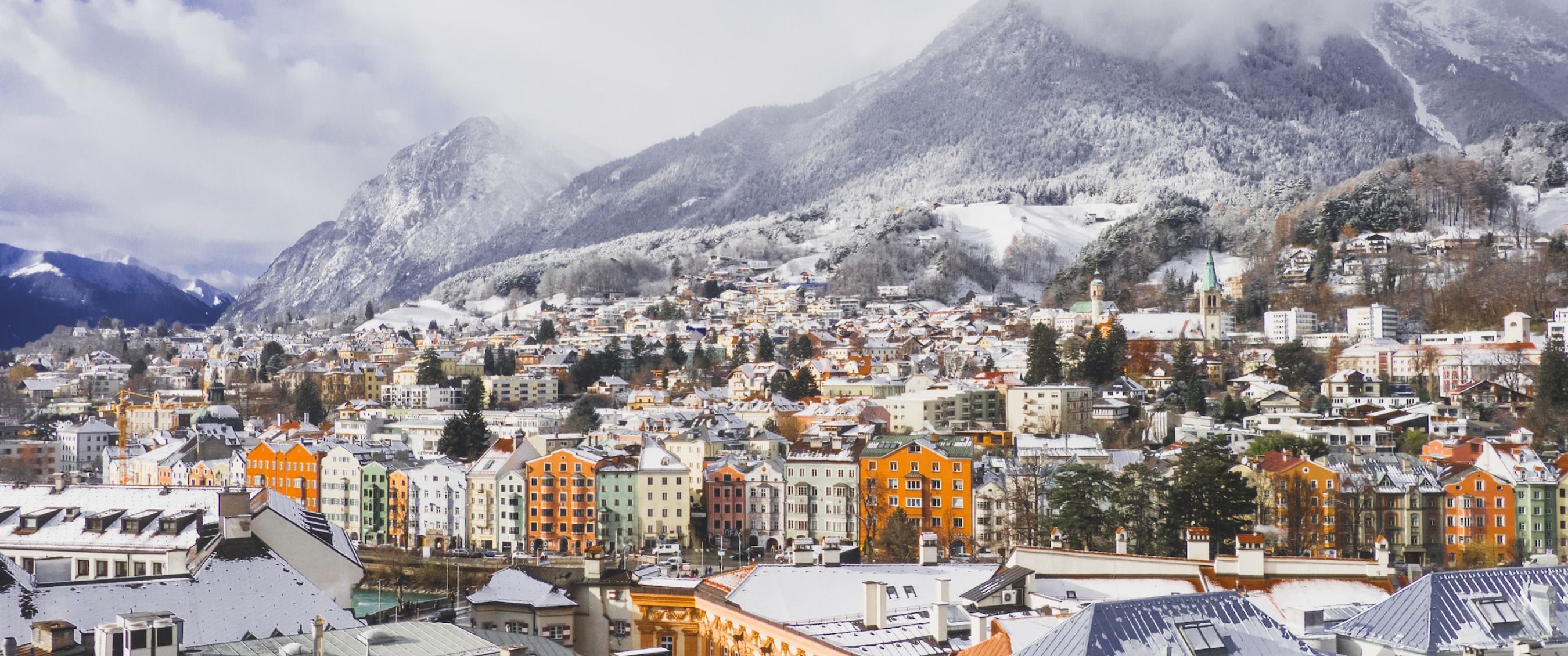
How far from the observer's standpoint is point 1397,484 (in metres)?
41.8

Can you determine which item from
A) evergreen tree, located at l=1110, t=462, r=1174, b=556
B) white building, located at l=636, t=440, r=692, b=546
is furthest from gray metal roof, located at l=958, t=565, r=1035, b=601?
white building, located at l=636, t=440, r=692, b=546

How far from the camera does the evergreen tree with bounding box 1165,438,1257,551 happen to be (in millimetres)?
33531

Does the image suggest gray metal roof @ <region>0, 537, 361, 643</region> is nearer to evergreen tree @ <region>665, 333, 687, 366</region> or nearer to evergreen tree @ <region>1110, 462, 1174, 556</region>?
evergreen tree @ <region>1110, 462, 1174, 556</region>

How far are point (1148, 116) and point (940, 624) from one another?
146101mm

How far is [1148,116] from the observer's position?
518 ft

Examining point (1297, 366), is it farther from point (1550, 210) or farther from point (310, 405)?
point (1550, 210)

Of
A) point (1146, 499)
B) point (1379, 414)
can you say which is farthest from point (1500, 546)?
point (1379, 414)

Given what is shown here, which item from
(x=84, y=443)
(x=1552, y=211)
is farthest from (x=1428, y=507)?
(x=1552, y=211)

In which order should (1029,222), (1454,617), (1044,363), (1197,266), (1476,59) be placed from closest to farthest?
(1454,617) → (1044,363) → (1197,266) → (1029,222) → (1476,59)

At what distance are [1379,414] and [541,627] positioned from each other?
4060 centimetres

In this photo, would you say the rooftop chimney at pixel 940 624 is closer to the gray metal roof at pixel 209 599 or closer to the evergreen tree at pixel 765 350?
the gray metal roof at pixel 209 599

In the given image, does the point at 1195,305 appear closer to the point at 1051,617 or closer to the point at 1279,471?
the point at 1279,471

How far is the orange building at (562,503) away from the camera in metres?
47.7

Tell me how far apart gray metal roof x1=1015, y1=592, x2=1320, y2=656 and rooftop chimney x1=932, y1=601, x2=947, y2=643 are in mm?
3131
